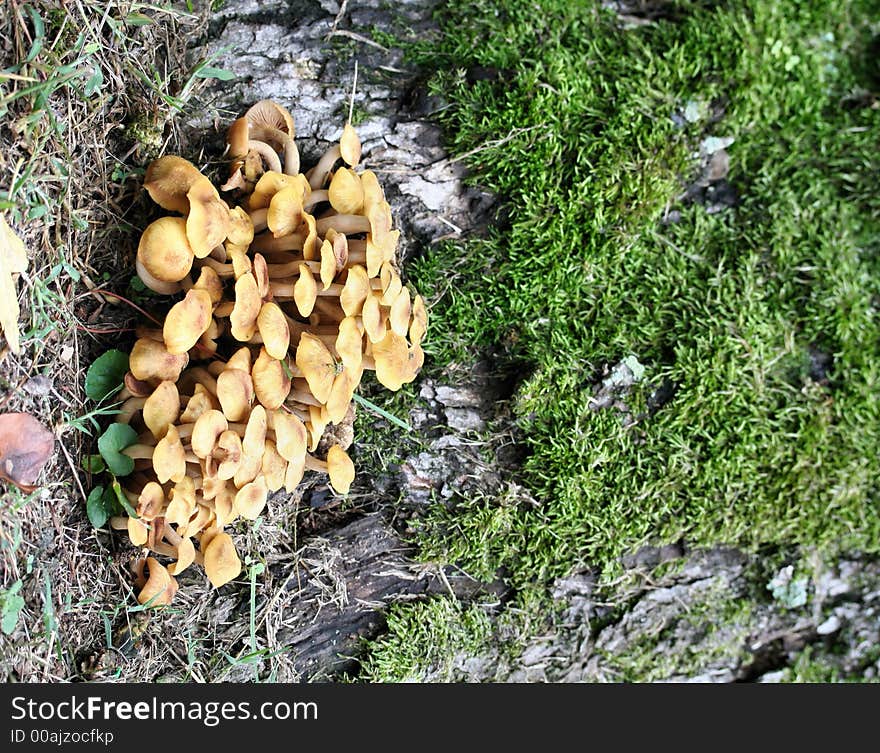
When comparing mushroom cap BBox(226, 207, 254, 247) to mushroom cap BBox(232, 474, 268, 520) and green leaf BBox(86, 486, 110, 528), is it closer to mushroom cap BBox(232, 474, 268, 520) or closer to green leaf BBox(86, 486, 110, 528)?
mushroom cap BBox(232, 474, 268, 520)

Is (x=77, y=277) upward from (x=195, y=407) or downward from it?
upward

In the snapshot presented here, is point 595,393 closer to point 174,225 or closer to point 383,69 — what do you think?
point 383,69

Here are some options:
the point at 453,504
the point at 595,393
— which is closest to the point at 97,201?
the point at 453,504

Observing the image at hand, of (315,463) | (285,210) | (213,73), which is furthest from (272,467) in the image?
(213,73)

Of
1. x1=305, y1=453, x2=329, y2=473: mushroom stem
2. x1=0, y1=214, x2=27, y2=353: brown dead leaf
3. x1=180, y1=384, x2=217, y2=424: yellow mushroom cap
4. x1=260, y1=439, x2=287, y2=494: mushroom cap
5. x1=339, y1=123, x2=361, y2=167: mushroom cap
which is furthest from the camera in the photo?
x1=305, y1=453, x2=329, y2=473: mushroom stem

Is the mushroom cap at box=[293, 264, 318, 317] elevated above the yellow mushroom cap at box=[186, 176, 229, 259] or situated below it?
below

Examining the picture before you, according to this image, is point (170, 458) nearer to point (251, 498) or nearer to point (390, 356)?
point (251, 498)

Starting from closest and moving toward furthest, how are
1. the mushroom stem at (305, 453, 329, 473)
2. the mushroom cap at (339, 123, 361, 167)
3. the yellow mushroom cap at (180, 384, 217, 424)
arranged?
the yellow mushroom cap at (180, 384, 217, 424), the mushroom cap at (339, 123, 361, 167), the mushroom stem at (305, 453, 329, 473)

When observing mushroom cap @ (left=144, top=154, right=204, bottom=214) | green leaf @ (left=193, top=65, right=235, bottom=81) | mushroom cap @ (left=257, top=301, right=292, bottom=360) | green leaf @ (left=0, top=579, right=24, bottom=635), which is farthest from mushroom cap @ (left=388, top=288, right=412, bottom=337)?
green leaf @ (left=0, top=579, right=24, bottom=635)
